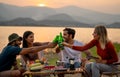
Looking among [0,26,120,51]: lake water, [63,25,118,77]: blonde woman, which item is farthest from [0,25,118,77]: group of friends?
[0,26,120,51]: lake water

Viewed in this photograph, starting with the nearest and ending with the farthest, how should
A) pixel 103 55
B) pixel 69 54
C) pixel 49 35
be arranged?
pixel 103 55 < pixel 69 54 < pixel 49 35

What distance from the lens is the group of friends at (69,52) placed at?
618 cm

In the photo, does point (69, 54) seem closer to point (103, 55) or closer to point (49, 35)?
point (103, 55)

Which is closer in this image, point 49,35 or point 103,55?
point 103,55

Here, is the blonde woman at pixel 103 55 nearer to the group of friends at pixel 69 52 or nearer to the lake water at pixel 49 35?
the group of friends at pixel 69 52

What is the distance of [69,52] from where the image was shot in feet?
24.4

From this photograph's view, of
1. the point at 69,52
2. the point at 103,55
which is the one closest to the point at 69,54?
the point at 69,52

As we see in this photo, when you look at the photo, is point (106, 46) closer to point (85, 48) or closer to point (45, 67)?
point (85, 48)

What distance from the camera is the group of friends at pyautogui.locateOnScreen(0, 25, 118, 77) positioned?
20.3 feet

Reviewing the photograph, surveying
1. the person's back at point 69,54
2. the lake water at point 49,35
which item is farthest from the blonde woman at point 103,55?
the lake water at point 49,35

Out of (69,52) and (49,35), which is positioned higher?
(49,35)

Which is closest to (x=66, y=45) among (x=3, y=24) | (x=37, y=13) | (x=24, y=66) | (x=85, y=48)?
(x=85, y=48)

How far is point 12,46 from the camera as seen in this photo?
245 inches

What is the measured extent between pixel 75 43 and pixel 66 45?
0.45 metres
